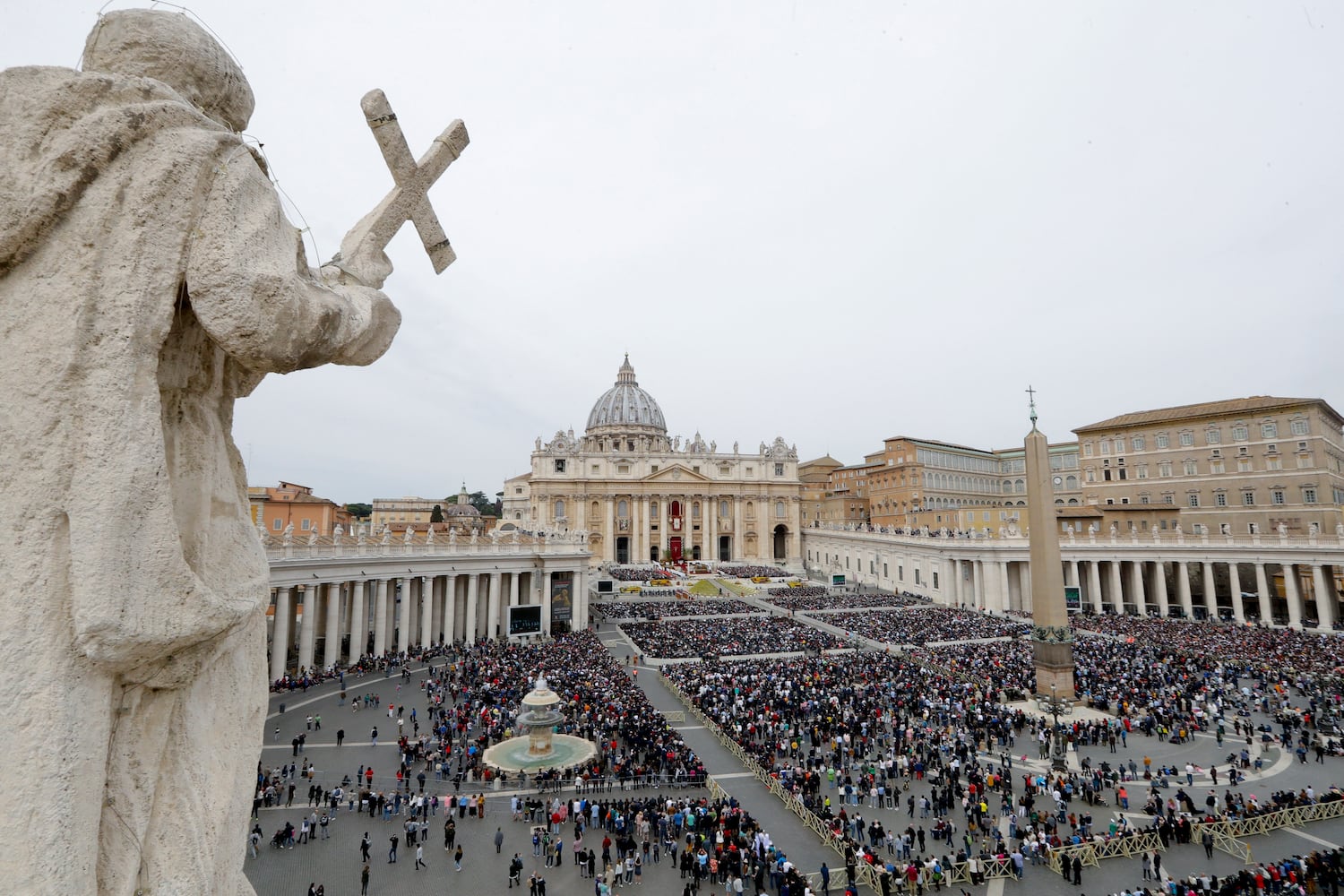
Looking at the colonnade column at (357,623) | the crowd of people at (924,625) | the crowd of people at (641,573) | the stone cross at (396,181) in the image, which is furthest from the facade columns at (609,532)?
the stone cross at (396,181)

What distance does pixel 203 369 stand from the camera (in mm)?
3074

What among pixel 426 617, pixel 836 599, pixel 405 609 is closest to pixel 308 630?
pixel 405 609

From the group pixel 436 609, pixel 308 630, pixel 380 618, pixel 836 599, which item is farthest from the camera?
pixel 836 599

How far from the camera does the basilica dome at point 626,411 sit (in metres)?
108

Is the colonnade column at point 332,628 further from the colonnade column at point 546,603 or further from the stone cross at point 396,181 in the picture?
the stone cross at point 396,181

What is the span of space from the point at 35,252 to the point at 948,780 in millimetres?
19701

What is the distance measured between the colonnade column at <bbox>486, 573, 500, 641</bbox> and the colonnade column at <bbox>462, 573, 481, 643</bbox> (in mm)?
1106

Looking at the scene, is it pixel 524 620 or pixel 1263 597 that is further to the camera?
pixel 1263 597

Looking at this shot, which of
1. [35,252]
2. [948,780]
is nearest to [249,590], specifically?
[35,252]

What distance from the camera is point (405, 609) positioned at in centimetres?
3441

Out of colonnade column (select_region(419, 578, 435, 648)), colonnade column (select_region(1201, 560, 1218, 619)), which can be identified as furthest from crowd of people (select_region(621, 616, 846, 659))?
colonnade column (select_region(1201, 560, 1218, 619))

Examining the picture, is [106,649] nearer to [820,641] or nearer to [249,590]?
[249,590]

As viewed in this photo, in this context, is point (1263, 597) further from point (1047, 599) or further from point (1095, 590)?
point (1047, 599)

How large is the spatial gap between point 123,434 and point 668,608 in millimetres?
44111
